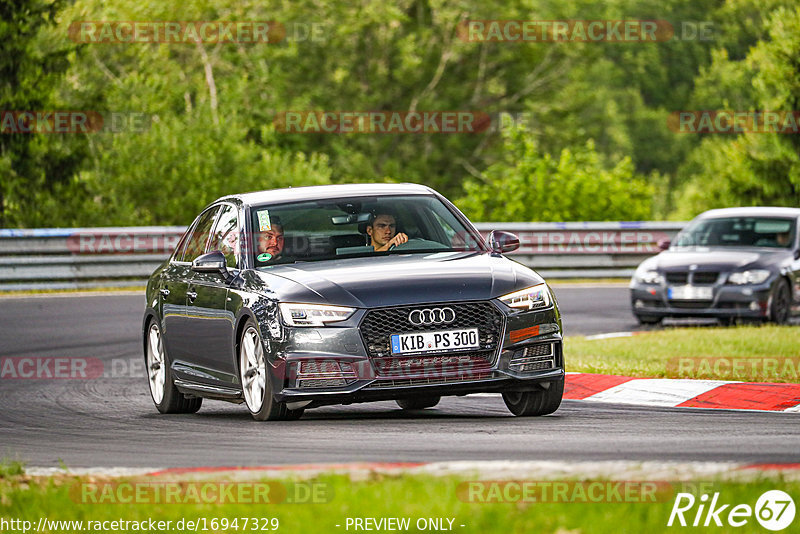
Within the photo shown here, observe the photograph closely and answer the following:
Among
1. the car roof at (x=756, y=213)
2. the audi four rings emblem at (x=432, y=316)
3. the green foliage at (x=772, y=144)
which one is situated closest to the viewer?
the audi four rings emblem at (x=432, y=316)

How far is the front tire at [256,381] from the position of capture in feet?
33.1

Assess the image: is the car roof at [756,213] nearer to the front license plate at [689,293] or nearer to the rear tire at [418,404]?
the front license plate at [689,293]

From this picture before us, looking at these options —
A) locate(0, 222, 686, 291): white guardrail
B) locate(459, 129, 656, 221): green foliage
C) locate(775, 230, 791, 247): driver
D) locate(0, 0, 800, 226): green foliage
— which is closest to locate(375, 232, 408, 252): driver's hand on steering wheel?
locate(775, 230, 791, 247): driver

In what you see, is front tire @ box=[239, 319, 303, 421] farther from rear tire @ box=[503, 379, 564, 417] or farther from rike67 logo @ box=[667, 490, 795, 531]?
rike67 logo @ box=[667, 490, 795, 531]

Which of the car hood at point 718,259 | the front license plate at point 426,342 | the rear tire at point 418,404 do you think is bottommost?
the car hood at point 718,259

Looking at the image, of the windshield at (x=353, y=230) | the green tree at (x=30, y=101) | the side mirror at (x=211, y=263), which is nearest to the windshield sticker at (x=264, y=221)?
the windshield at (x=353, y=230)

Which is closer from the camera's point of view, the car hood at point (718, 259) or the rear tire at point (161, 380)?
the rear tire at point (161, 380)

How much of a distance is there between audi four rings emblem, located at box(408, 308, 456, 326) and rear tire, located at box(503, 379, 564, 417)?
989 millimetres

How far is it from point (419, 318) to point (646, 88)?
253 ft

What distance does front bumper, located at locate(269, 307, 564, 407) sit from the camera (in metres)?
9.70

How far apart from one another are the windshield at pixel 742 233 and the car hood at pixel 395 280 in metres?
10.7

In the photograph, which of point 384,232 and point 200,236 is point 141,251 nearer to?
point 200,236

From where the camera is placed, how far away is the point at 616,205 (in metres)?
35.6

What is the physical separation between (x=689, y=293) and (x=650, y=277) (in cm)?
60
